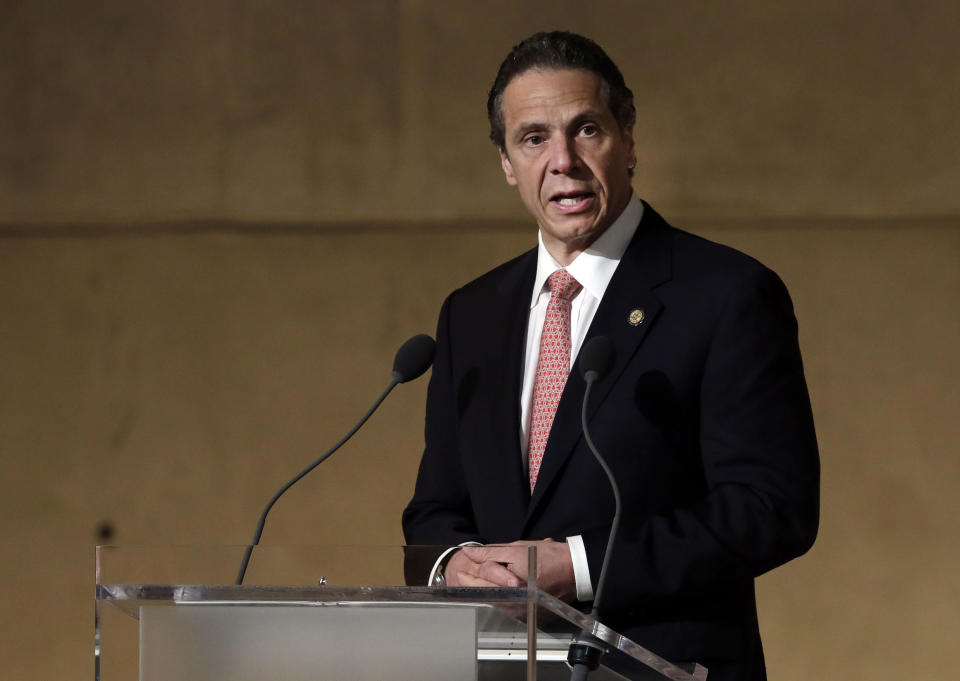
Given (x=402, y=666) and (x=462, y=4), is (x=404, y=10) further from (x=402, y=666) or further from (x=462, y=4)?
(x=402, y=666)

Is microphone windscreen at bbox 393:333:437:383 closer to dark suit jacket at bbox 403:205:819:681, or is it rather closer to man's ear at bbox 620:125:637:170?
dark suit jacket at bbox 403:205:819:681

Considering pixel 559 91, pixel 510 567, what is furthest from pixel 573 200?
pixel 510 567

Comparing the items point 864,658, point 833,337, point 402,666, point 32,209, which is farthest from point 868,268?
point 402,666

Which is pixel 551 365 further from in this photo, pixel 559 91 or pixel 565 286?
pixel 559 91

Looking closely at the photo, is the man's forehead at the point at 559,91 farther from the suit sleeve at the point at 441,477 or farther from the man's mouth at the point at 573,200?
the suit sleeve at the point at 441,477

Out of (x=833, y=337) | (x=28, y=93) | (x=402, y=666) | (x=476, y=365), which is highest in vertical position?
(x=28, y=93)

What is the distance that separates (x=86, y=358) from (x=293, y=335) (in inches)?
25.7

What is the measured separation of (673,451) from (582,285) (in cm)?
33

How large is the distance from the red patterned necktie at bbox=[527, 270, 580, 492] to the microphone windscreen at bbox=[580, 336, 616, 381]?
9.6 inches

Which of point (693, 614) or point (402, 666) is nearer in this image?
point (402, 666)

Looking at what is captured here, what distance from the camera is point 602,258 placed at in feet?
7.41

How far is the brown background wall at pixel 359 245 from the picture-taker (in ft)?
13.7

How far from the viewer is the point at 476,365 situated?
90.4 inches

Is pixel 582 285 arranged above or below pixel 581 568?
above
